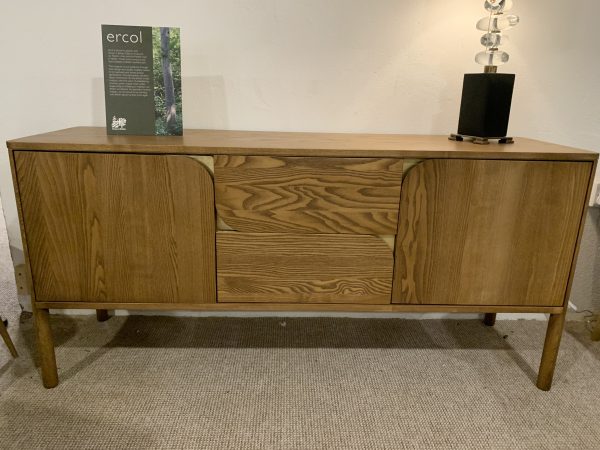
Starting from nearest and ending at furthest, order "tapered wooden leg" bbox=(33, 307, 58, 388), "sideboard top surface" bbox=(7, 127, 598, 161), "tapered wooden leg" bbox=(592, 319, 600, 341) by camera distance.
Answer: "sideboard top surface" bbox=(7, 127, 598, 161) → "tapered wooden leg" bbox=(33, 307, 58, 388) → "tapered wooden leg" bbox=(592, 319, 600, 341)

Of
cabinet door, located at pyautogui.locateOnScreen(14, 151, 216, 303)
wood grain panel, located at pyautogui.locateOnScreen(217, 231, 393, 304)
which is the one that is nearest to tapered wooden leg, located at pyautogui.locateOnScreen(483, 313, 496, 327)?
wood grain panel, located at pyautogui.locateOnScreen(217, 231, 393, 304)

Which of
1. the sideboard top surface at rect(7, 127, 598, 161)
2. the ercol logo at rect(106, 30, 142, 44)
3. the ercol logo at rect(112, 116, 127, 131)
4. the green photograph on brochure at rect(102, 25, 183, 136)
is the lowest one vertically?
the sideboard top surface at rect(7, 127, 598, 161)

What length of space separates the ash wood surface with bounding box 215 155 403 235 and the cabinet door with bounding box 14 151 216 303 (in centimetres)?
6

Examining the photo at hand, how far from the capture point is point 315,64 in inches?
53.3

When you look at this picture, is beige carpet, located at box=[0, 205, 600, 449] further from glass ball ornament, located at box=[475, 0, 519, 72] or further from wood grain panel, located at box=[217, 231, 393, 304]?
glass ball ornament, located at box=[475, 0, 519, 72]

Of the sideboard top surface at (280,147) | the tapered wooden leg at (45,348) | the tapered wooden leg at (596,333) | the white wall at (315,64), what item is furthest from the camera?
the tapered wooden leg at (596,333)

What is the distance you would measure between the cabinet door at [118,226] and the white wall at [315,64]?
443 millimetres

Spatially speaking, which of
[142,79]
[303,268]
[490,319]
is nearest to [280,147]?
[303,268]

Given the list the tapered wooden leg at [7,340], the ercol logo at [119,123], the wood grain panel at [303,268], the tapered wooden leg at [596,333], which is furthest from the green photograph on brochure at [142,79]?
the tapered wooden leg at [596,333]

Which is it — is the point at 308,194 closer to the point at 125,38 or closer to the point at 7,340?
the point at 125,38

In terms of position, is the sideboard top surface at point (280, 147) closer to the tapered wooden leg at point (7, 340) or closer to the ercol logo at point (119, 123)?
the ercol logo at point (119, 123)

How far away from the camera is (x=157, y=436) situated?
1.00 meters

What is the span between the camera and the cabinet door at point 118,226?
999mm

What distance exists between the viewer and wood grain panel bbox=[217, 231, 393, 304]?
1062 millimetres
